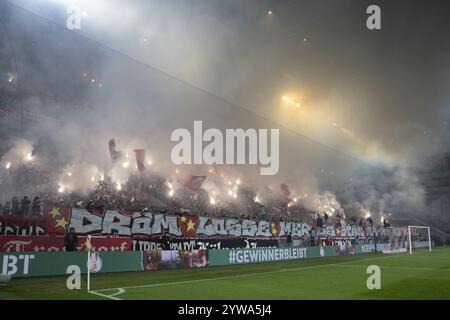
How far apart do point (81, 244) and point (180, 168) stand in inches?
934

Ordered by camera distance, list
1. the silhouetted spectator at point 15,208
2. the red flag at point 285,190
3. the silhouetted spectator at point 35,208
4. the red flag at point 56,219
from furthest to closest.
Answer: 1. the red flag at point 285,190
2. the red flag at point 56,219
3. the silhouetted spectator at point 35,208
4. the silhouetted spectator at point 15,208

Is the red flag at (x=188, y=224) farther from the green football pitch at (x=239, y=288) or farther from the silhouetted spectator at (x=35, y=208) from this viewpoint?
the green football pitch at (x=239, y=288)

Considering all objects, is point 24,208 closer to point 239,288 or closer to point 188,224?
point 188,224

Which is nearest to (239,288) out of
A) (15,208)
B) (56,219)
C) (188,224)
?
(56,219)

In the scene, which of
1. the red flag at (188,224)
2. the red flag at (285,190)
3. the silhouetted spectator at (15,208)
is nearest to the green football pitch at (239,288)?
the silhouetted spectator at (15,208)

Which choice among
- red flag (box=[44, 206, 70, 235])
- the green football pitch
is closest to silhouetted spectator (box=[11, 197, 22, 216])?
red flag (box=[44, 206, 70, 235])

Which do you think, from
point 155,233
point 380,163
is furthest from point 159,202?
point 380,163

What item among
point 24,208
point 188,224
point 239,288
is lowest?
point 239,288

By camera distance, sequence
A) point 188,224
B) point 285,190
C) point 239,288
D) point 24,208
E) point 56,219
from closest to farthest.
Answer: point 239,288 < point 24,208 < point 56,219 < point 188,224 < point 285,190

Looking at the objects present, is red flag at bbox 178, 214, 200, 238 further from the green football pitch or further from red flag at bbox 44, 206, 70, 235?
the green football pitch

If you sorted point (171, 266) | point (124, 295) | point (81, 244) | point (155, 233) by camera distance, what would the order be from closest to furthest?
point (124, 295)
point (81, 244)
point (171, 266)
point (155, 233)

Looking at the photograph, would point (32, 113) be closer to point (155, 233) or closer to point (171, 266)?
point (155, 233)
